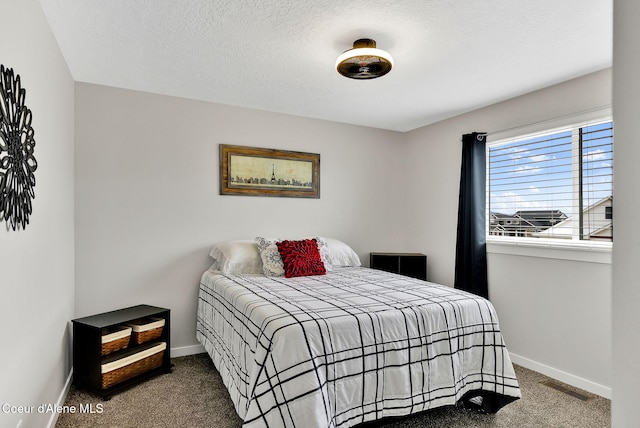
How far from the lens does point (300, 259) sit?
3199 millimetres

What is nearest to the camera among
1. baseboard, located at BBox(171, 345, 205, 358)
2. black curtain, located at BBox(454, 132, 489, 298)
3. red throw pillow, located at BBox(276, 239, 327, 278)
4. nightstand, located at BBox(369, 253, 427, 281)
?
red throw pillow, located at BBox(276, 239, 327, 278)

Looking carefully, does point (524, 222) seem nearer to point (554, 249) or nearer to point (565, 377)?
point (554, 249)

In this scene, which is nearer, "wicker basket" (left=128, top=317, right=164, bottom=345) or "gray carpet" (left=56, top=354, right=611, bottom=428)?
"gray carpet" (left=56, top=354, right=611, bottom=428)

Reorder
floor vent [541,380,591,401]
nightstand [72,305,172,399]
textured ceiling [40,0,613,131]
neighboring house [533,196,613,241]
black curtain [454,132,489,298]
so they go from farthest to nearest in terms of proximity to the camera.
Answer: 1. black curtain [454,132,489,298]
2. neighboring house [533,196,613,241]
3. floor vent [541,380,591,401]
4. nightstand [72,305,172,399]
5. textured ceiling [40,0,613,131]

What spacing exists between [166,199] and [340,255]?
5.81ft

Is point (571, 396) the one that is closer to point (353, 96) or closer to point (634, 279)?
point (634, 279)

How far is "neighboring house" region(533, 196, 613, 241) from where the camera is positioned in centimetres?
270

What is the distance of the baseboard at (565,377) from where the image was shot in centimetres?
262

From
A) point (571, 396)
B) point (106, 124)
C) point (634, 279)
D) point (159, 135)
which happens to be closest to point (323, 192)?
point (159, 135)

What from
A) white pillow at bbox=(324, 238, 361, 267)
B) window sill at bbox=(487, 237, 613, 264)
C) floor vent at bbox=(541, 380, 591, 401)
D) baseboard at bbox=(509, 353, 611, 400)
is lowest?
floor vent at bbox=(541, 380, 591, 401)

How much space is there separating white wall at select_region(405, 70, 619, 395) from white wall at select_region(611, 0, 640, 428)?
2495 millimetres

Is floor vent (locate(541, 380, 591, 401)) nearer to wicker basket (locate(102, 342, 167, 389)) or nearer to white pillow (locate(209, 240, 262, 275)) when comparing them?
white pillow (locate(209, 240, 262, 275))

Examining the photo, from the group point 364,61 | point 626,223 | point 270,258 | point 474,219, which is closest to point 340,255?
point 270,258

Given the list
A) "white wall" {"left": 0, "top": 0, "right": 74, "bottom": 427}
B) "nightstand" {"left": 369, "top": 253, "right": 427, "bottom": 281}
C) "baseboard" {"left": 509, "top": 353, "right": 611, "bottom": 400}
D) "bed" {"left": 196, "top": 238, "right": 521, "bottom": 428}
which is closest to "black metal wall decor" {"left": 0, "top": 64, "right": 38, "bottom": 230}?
"white wall" {"left": 0, "top": 0, "right": 74, "bottom": 427}
